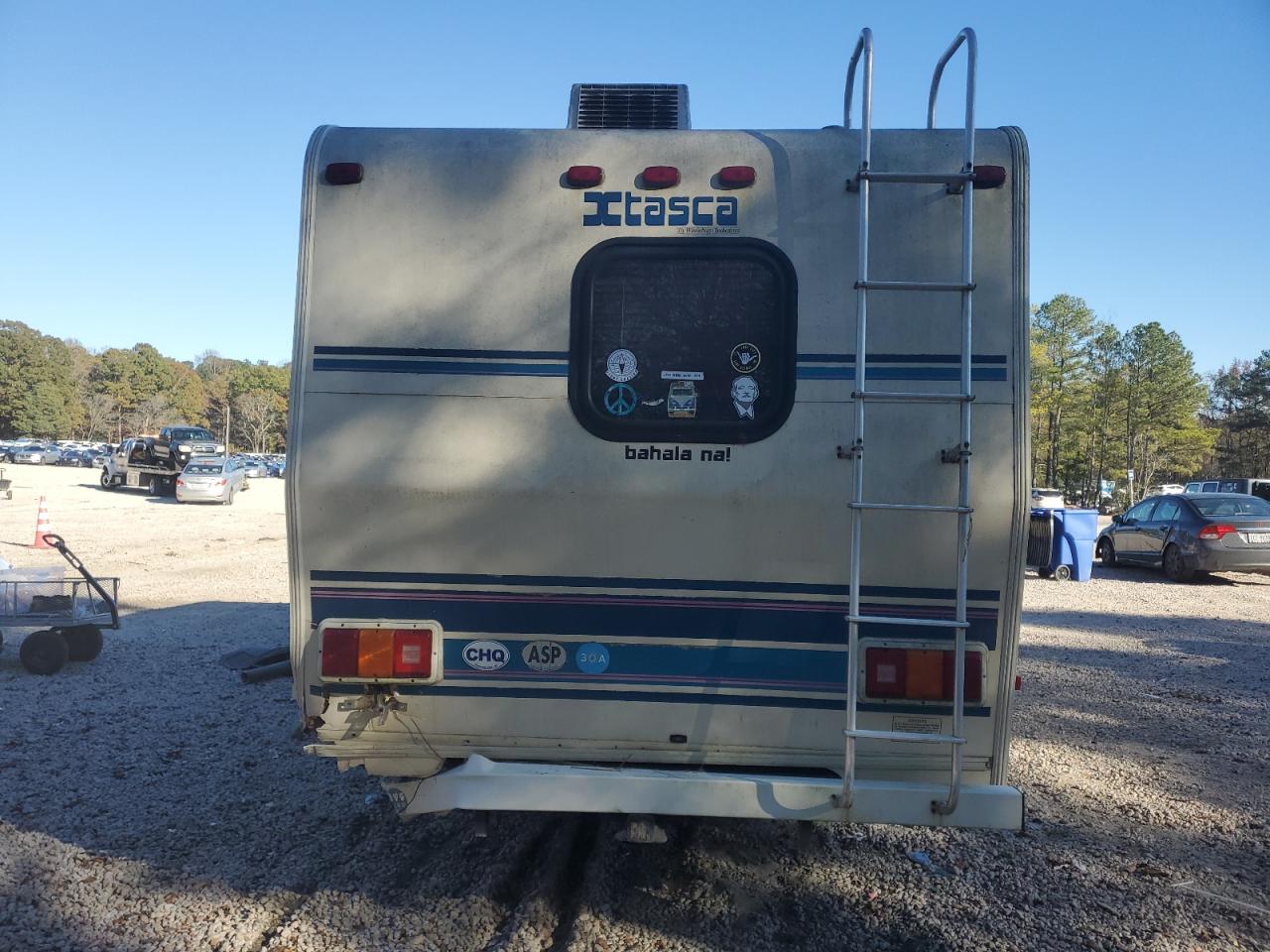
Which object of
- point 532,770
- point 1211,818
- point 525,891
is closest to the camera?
point 532,770

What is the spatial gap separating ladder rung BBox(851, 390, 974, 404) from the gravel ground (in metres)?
1.98

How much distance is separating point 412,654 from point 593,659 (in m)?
0.64

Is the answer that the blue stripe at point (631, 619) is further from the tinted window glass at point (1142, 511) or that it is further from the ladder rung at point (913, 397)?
the tinted window glass at point (1142, 511)

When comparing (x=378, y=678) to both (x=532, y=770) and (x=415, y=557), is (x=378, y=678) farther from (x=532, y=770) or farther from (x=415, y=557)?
(x=532, y=770)

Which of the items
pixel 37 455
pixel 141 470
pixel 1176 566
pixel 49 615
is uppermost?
pixel 37 455

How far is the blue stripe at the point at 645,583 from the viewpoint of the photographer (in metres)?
3.05

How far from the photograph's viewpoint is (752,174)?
10.5 feet

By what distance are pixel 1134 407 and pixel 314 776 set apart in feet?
195

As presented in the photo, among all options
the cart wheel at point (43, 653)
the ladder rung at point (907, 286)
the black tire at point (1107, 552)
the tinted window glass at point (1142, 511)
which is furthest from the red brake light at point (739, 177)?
the black tire at point (1107, 552)

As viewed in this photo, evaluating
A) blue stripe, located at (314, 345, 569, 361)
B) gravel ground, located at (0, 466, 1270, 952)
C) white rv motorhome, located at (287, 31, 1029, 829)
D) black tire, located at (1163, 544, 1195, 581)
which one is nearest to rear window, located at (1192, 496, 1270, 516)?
black tire, located at (1163, 544, 1195, 581)

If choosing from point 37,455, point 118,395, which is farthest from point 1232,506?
point 118,395

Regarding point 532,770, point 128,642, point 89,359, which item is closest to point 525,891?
point 532,770

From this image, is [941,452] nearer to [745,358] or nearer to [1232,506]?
[745,358]

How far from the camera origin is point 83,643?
7.22 m
